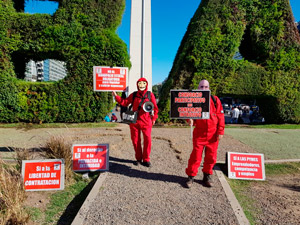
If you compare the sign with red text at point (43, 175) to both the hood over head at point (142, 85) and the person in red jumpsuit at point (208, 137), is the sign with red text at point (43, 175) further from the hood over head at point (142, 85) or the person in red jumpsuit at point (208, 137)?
the person in red jumpsuit at point (208, 137)

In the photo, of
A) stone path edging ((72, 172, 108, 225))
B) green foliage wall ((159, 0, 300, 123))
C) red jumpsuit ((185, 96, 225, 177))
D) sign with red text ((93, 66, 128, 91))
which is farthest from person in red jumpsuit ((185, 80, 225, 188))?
green foliage wall ((159, 0, 300, 123))

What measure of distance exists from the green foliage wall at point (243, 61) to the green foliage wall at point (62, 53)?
350 centimetres

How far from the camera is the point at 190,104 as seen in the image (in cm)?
355

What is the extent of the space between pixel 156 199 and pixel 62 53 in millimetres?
8889

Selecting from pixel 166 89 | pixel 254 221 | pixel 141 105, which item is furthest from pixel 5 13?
pixel 254 221

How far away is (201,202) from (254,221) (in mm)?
719

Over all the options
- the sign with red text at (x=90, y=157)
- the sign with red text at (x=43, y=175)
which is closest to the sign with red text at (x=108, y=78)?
the sign with red text at (x=90, y=157)

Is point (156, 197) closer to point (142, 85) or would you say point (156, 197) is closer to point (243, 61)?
point (142, 85)

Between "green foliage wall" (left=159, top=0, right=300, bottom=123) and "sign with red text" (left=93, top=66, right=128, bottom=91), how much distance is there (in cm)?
604

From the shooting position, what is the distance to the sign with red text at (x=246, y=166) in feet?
13.2

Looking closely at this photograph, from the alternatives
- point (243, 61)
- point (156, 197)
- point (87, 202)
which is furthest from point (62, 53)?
point (243, 61)

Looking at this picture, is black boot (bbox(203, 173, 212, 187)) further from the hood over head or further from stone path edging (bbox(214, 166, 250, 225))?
the hood over head

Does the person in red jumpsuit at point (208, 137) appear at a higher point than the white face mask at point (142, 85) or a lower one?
lower

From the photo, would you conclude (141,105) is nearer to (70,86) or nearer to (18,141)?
(18,141)
